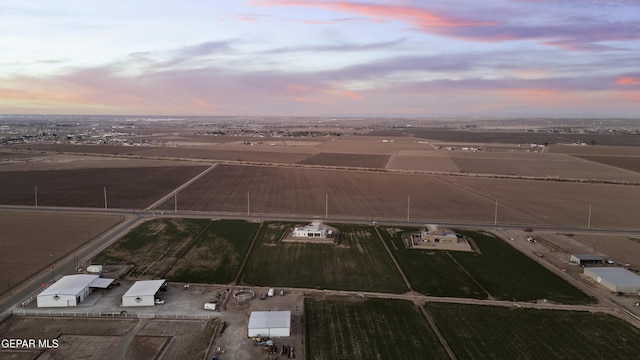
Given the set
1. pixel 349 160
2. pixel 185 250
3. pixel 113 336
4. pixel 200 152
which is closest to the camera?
pixel 113 336

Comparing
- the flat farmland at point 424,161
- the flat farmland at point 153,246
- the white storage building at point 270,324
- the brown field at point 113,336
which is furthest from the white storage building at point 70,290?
the flat farmland at point 424,161

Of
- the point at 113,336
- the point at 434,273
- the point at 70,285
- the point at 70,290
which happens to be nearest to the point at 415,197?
the point at 434,273

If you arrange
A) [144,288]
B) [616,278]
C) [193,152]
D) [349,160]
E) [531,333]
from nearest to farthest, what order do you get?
[531,333], [144,288], [616,278], [349,160], [193,152]

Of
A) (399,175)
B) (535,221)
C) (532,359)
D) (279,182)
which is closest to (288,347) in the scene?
(532,359)

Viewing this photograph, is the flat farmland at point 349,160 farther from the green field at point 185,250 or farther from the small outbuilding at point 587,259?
the small outbuilding at point 587,259

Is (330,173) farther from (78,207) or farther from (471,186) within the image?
(78,207)

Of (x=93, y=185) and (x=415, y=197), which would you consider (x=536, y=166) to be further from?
(x=93, y=185)
